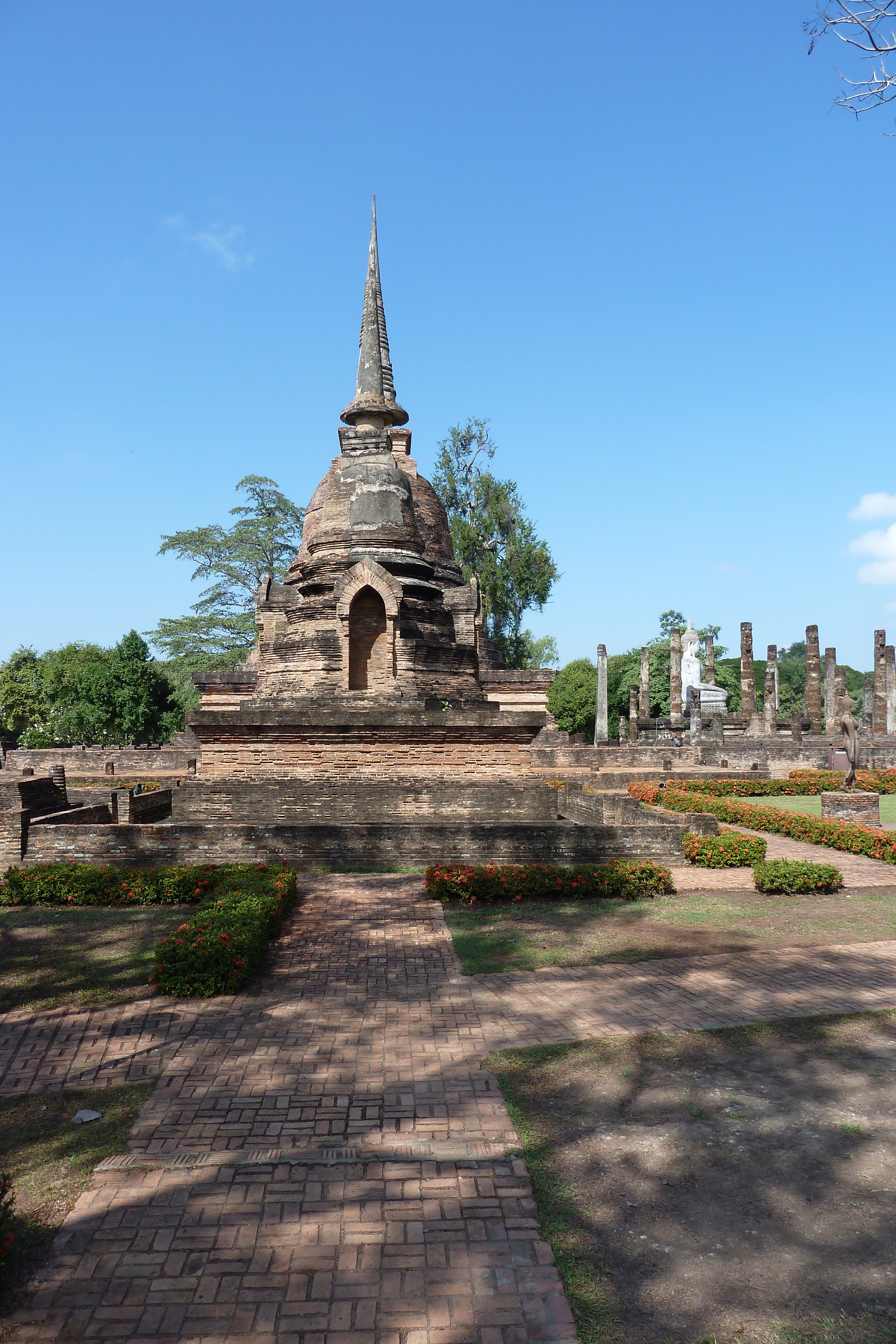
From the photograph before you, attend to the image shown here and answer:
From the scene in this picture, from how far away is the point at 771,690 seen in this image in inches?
1757

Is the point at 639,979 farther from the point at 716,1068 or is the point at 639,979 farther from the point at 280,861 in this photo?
the point at 280,861

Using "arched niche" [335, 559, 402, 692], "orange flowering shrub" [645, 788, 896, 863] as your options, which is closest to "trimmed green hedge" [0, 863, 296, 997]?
"arched niche" [335, 559, 402, 692]

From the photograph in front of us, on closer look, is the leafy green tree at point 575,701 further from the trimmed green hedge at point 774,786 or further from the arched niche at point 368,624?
the arched niche at point 368,624

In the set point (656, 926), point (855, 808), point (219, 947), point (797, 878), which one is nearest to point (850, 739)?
point (855, 808)

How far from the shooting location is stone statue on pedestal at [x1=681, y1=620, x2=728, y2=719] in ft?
142

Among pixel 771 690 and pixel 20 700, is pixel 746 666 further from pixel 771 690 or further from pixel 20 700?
pixel 20 700

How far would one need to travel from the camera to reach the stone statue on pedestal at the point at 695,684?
142 ft

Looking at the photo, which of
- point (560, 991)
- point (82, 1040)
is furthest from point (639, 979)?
point (82, 1040)

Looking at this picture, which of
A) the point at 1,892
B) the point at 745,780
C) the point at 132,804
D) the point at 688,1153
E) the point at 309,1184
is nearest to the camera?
the point at 309,1184

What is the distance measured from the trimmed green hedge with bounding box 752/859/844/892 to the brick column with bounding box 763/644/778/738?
30.0m

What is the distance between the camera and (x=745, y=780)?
2316 cm

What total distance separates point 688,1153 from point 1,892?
8.74 metres

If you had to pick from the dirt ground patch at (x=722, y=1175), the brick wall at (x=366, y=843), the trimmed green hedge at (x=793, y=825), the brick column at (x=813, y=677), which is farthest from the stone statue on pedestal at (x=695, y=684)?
the dirt ground patch at (x=722, y=1175)

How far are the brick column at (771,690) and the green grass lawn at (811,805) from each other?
1697 centimetres
